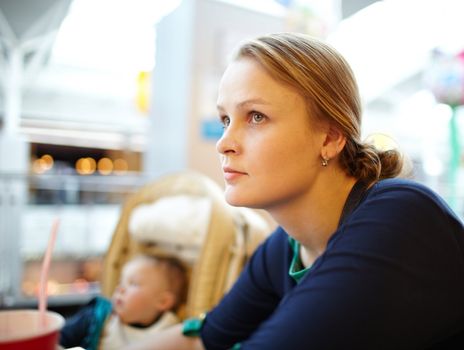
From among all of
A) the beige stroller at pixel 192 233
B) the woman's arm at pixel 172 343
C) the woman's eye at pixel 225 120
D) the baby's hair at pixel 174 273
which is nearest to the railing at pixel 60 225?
the beige stroller at pixel 192 233

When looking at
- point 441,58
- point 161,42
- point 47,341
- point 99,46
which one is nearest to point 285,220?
A: point 47,341

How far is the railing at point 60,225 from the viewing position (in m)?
2.98

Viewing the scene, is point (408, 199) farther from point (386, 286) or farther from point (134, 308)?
point (134, 308)

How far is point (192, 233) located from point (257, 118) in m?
0.95

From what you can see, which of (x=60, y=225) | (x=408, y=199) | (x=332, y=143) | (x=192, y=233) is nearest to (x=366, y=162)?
(x=332, y=143)

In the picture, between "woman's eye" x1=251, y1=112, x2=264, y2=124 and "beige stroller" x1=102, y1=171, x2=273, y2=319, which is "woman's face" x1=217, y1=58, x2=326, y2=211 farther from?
"beige stroller" x1=102, y1=171, x2=273, y2=319

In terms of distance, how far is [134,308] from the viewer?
4.94 ft

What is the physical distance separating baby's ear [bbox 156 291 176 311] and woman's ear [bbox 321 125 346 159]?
1004 millimetres

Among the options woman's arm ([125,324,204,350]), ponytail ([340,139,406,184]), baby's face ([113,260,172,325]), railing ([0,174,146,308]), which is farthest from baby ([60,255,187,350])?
railing ([0,174,146,308])

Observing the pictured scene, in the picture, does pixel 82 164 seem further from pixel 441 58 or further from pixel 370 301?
pixel 370 301

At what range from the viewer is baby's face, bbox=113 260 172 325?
150cm

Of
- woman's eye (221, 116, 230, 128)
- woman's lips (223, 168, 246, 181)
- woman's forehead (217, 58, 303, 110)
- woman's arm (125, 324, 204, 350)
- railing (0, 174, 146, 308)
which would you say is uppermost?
woman's forehead (217, 58, 303, 110)

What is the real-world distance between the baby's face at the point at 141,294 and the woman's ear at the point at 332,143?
988 millimetres

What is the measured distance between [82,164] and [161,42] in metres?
2.74
